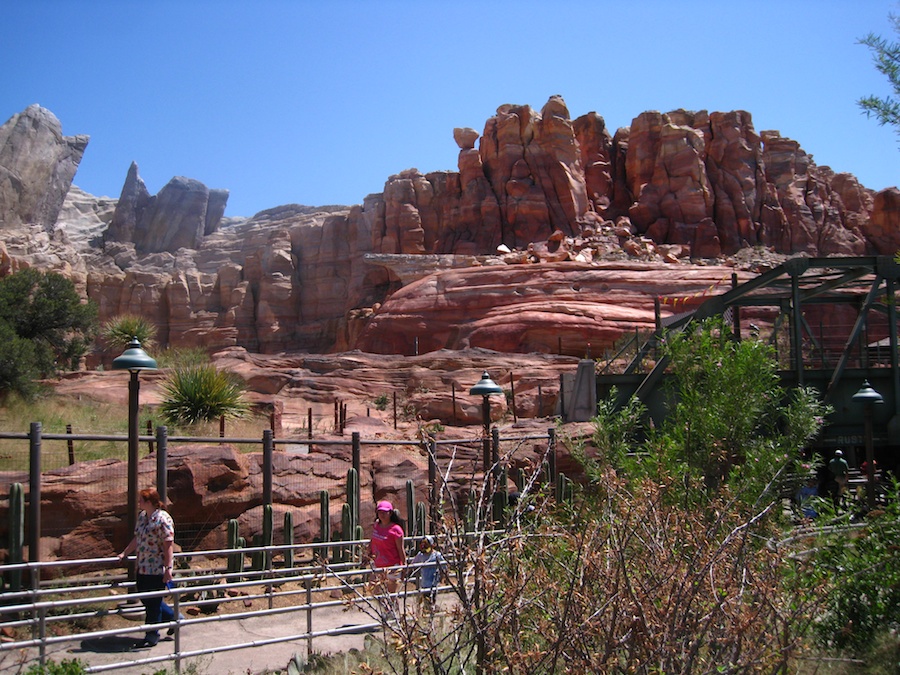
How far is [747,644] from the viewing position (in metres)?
4.84

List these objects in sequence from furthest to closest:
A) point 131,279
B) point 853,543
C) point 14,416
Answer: point 131,279, point 14,416, point 853,543

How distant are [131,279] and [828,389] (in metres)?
64.7

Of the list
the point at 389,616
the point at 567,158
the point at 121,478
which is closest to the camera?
the point at 389,616

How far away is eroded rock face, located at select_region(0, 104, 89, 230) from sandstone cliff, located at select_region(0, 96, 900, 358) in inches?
7.4

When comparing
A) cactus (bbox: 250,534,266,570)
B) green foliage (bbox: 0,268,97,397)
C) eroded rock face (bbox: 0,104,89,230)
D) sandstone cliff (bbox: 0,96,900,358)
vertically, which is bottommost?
cactus (bbox: 250,534,266,570)

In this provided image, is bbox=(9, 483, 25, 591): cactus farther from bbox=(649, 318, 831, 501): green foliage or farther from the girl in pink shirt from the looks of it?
bbox=(649, 318, 831, 501): green foliage

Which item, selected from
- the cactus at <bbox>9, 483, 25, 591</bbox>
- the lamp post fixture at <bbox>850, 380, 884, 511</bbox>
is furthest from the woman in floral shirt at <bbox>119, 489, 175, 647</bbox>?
the lamp post fixture at <bbox>850, 380, 884, 511</bbox>

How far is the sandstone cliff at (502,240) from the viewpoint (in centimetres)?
4216

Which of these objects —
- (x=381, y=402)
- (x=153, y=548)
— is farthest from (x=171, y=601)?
(x=381, y=402)

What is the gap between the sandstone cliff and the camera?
42.2m

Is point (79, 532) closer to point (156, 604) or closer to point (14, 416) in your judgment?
point (156, 604)

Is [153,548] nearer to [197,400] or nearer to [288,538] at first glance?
[288,538]

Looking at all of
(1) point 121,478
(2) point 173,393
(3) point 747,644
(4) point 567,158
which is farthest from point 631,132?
(3) point 747,644

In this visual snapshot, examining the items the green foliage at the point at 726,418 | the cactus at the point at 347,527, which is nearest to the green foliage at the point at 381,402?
the cactus at the point at 347,527
